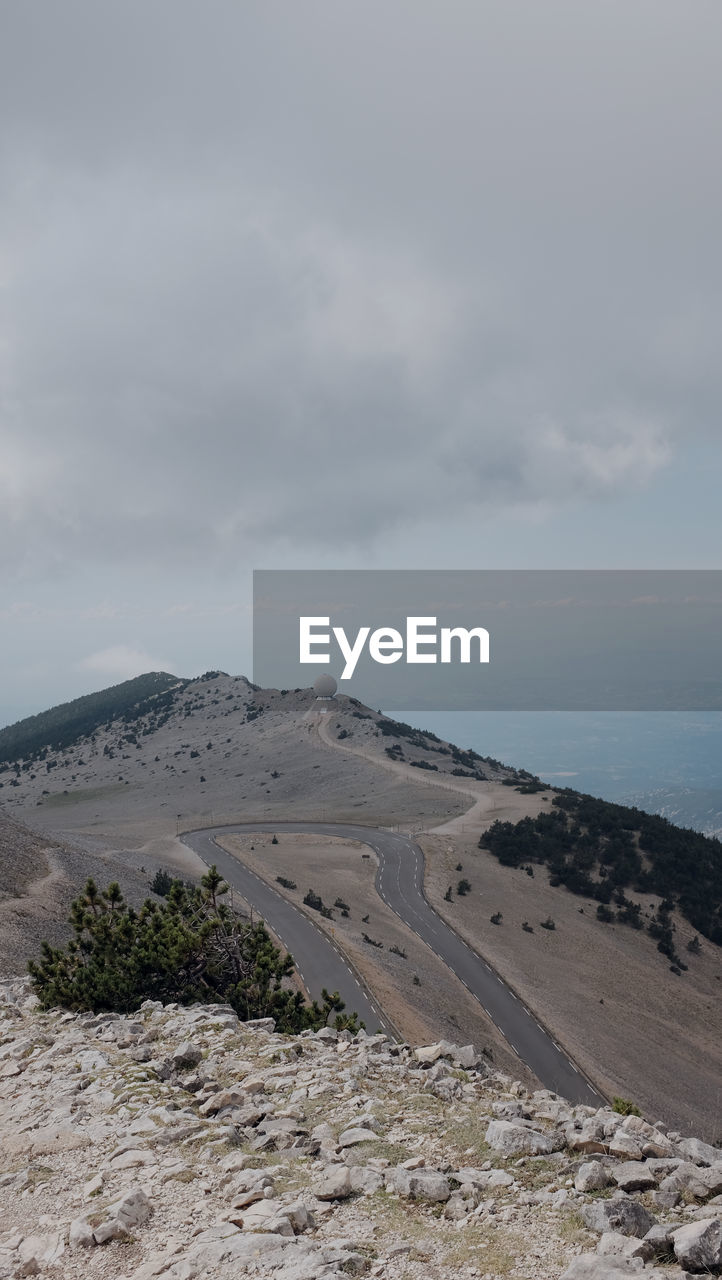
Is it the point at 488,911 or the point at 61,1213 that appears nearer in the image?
the point at 61,1213

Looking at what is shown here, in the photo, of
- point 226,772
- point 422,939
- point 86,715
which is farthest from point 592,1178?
point 86,715

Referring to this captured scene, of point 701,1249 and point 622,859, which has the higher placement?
point 701,1249

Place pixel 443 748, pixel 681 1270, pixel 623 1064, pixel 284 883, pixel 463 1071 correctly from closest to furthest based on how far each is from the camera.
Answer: pixel 681 1270 → pixel 463 1071 → pixel 623 1064 → pixel 284 883 → pixel 443 748

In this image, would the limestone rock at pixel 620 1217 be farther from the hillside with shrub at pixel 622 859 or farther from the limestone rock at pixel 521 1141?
the hillside with shrub at pixel 622 859

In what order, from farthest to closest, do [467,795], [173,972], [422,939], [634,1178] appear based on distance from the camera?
1. [467,795]
2. [422,939]
3. [173,972]
4. [634,1178]

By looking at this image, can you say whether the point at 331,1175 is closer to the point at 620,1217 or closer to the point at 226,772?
the point at 620,1217

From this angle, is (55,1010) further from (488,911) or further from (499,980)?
(488,911)

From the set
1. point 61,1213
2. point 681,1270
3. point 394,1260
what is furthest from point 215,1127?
point 681,1270
